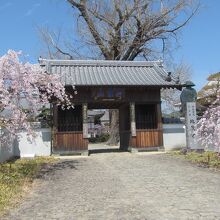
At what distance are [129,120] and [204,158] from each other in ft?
22.0

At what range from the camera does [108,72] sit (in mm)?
23891

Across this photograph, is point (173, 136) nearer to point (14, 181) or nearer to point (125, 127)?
point (125, 127)

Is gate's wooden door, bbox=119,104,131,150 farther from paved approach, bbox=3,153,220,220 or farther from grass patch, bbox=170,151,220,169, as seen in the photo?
paved approach, bbox=3,153,220,220

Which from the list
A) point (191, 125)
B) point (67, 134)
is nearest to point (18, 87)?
point (67, 134)

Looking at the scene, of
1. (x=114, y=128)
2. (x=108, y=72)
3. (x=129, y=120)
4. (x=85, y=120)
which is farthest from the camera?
(x=114, y=128)

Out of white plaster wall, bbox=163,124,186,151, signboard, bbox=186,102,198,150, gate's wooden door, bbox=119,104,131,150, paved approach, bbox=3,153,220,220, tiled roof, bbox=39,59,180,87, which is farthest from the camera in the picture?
gate's wooden door, bbox=119,104,131,150

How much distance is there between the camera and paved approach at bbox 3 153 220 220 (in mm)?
8398

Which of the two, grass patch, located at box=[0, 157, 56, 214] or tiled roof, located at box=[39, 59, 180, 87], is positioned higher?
tiled roof, located at box=[39, 59, 180, 87]

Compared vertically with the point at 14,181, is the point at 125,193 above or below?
below

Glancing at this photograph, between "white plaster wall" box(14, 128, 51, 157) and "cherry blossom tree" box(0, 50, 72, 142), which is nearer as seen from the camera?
"cherry blossom tree" box(0, 50, 72, 142)

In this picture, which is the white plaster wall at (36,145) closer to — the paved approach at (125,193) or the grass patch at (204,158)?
the paved approach at (125,193)

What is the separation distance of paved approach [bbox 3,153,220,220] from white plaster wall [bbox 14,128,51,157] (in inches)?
215

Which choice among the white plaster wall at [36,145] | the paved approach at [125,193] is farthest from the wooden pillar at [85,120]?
the paved approach at [125,193]

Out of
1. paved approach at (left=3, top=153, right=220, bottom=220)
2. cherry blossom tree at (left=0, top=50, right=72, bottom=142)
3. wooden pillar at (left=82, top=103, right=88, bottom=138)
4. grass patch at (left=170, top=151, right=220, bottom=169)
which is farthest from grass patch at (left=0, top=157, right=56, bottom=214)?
grass patch at (left=170, top=151, right=220, bottom=169)
